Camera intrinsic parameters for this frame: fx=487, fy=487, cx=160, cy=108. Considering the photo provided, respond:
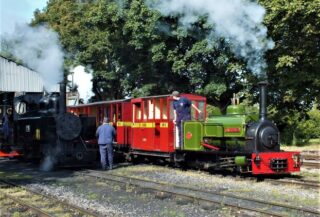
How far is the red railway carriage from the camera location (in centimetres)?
1466

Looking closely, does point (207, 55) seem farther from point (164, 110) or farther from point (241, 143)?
point (241, 143)

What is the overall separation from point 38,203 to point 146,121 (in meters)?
7.24

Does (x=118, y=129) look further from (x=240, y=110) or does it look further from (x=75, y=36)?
(x=75, y=36)

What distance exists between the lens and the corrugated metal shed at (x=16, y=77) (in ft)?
82.6

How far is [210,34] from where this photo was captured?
19.9 m

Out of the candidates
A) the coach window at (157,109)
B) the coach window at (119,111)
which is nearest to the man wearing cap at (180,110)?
the coach window at (157,109)

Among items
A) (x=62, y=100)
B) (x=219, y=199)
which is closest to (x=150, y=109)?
(x=62, y=100)

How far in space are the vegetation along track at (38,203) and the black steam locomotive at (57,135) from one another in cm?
405

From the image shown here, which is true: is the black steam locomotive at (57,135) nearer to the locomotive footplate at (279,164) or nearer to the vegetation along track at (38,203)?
the vegetation along track at (38,203)

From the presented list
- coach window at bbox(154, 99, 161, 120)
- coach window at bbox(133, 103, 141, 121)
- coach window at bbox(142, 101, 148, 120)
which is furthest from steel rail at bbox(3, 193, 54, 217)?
coach window at bbox(133, 103, 141, 121)

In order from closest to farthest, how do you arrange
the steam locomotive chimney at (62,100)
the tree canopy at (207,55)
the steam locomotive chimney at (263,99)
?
the steam locomotive chimney at (263,99) → the steam locomotive chimney at (62,100) → the tree canopy at (207,55)

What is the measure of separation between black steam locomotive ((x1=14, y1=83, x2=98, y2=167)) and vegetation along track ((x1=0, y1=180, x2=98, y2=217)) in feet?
13.3

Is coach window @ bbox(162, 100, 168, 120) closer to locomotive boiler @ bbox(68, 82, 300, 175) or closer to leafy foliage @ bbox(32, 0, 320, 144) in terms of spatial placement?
locomotive boiler @ bbox(68, 82, 300, 175)

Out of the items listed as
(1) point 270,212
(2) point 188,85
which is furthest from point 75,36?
(1) point 270,212
